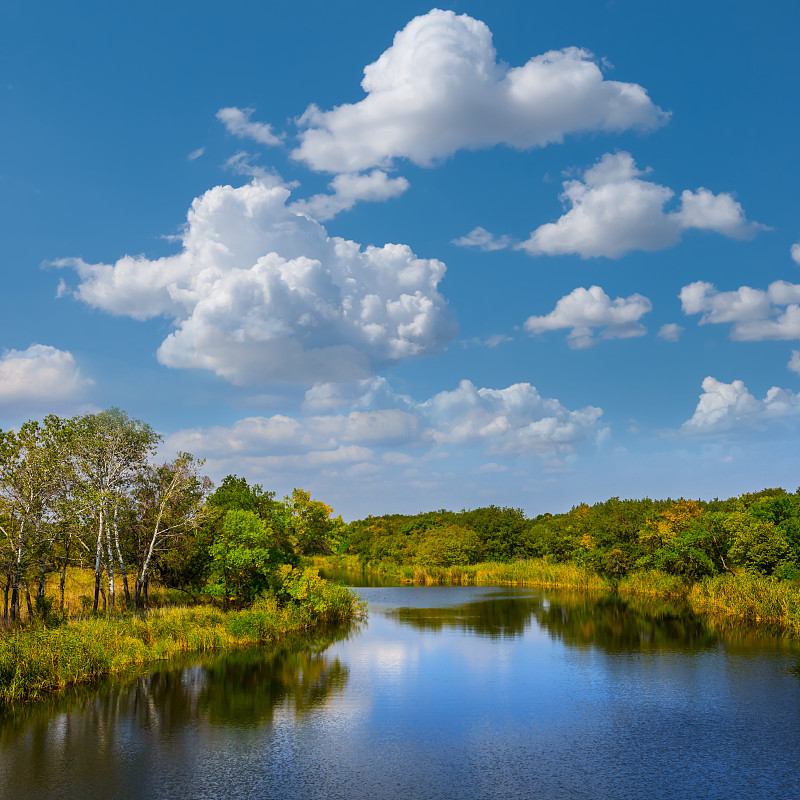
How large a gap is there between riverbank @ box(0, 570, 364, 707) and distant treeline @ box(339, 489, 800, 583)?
7.57 metres

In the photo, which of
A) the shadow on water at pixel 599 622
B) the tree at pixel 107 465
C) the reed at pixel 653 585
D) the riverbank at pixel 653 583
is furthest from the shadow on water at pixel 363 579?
the tree at pixel 107 465

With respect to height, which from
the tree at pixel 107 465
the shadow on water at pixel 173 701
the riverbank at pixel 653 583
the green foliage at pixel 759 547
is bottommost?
the riverbank at pixel 653 583

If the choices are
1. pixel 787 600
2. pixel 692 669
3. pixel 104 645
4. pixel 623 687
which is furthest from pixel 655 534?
pixel 104 645

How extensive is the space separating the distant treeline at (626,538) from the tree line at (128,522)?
7374mm

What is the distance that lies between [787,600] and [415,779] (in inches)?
1594

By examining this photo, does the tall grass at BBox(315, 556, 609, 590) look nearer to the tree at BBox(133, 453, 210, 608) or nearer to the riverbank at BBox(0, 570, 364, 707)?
the riverbank at BBox(0, 570, 364, 707)

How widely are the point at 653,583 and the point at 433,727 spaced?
182 ft

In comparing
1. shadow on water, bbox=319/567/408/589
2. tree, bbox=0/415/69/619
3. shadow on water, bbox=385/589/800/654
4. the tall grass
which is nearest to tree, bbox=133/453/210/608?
tree, bbox=0/415/69/619

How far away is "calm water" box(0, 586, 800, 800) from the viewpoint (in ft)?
65.0

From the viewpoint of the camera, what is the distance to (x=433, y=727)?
2570 cm

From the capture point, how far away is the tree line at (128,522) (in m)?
39.2

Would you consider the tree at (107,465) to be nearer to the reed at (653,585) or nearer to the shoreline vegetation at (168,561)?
the shoreline vegetation at (168,561)

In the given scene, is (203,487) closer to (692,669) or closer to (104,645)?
(104,645)

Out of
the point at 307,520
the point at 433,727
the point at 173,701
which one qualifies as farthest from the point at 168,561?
the point at 433,727
